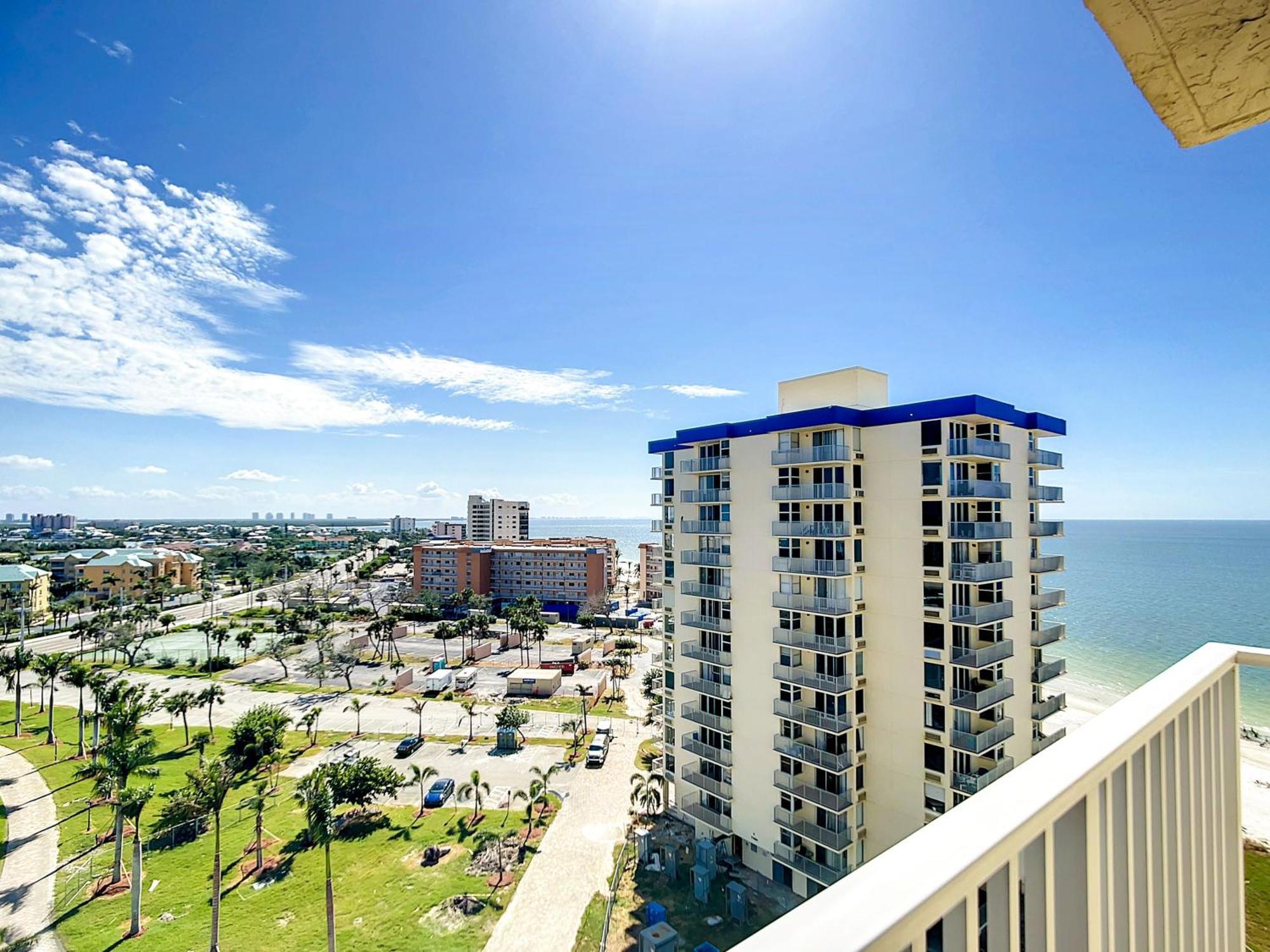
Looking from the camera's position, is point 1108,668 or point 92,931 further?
point 1108,668

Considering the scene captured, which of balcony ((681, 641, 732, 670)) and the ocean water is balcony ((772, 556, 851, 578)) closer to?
balcony ((681, 641, 732, 670))

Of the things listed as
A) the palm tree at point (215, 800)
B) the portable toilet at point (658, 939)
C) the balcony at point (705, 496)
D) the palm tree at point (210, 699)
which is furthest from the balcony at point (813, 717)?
the palm tree at point (210, 699)

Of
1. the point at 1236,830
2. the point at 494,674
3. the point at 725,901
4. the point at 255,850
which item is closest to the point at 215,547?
the point at 494,674

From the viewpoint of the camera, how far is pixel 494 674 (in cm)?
4531

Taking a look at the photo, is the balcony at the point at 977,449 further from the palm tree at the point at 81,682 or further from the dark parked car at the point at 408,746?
the palm tree at the point at 81,682

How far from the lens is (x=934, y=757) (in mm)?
16516

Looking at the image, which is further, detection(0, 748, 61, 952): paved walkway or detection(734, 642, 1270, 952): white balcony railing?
detection(0, 748, 61, 952): paved walkway

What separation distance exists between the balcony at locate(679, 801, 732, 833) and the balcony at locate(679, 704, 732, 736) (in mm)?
1969

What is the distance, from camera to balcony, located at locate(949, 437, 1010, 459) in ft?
53.1

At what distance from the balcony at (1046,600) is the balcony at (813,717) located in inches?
305

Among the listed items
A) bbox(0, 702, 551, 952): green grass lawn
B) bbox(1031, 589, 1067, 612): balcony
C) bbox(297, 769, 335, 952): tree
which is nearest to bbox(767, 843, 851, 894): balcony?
bbox(0, 702, 551, 952): green grass lawn

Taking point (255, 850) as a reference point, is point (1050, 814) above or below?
above

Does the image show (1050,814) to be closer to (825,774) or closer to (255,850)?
(825,774)

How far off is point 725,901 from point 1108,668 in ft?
148
